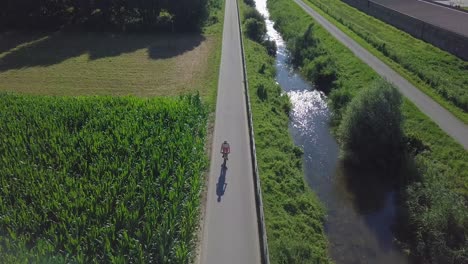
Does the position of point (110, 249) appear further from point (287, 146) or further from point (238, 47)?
point (238, 47)

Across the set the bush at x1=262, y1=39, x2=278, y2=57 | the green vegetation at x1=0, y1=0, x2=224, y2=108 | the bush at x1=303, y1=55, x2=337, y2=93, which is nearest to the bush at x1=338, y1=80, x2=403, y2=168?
the green vegetation at x1=0, y1=0, x2=224, y2=108

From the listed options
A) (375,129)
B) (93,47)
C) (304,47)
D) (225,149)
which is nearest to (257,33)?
(304,47)

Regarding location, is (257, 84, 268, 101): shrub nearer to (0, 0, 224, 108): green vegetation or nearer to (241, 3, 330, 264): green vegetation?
(241, 3, 330, 264): green vegetation

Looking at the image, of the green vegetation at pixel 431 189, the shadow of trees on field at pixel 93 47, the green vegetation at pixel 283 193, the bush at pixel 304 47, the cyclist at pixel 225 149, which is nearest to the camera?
the green vegetation at pixel 283 193

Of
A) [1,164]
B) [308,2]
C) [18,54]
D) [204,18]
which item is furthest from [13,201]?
[308,2]

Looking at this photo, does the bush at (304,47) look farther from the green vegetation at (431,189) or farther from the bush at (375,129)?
the bush at (375,129)

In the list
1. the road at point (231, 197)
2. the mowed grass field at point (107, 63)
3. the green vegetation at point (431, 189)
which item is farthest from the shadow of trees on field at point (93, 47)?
the green vegetation at point (431, 189)
